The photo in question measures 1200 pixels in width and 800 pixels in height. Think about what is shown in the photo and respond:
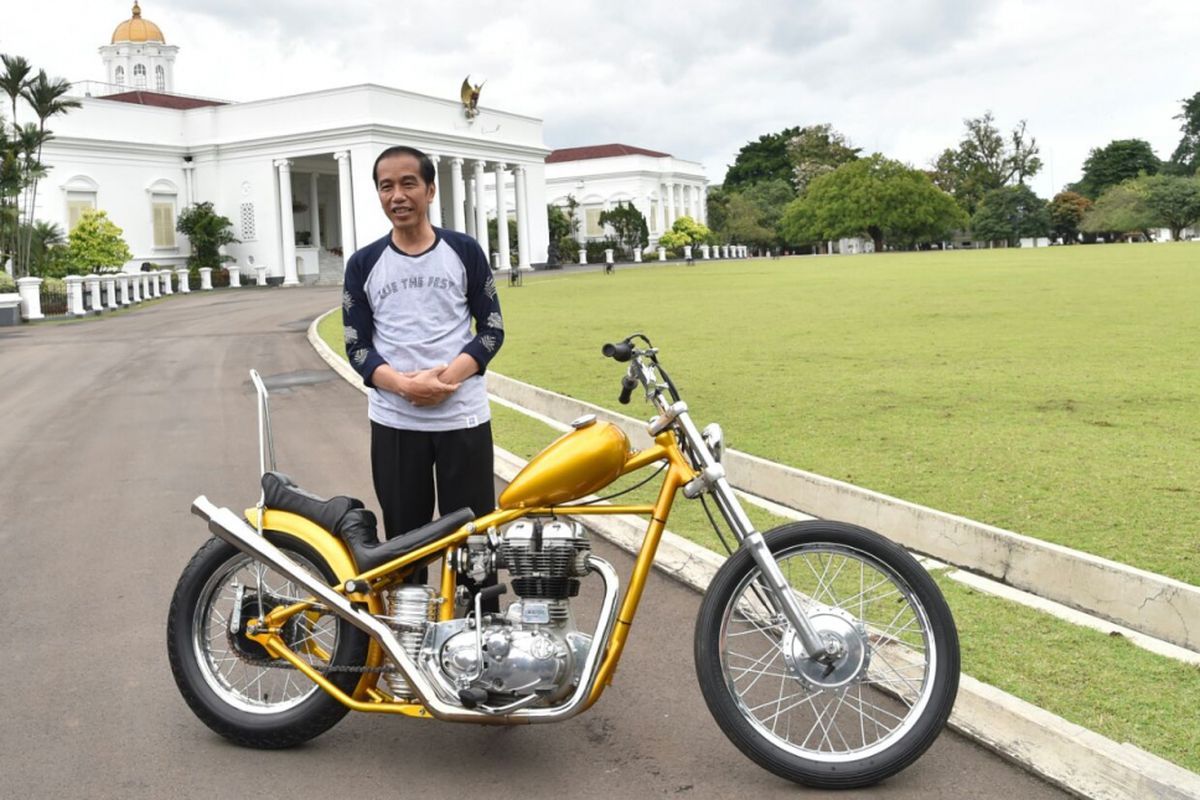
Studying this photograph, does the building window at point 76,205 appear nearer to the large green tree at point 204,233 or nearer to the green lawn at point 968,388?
the large green tree at point 204,233

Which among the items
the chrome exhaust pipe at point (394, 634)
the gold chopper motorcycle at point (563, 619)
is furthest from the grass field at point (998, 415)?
the chrome exhaust pipe at point (394, 634)

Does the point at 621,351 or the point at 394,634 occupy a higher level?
the point at 621,351

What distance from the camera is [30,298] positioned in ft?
101

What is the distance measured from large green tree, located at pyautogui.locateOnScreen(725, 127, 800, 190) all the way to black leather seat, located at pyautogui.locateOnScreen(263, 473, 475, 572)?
12104 cm

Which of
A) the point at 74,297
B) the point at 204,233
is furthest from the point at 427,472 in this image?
the point at 204,233

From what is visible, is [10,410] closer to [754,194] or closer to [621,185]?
[621,185]

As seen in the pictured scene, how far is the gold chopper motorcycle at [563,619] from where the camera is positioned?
3.82 m

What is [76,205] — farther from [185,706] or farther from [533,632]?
[533,632]

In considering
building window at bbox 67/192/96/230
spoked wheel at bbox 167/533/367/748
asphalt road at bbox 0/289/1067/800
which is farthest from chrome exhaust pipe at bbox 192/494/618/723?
building window at bbox 67/192/96/230

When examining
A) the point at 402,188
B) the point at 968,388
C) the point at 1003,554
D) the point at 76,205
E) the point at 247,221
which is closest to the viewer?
the point at 402,188

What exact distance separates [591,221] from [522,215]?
29.9 m

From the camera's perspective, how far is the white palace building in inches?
2162

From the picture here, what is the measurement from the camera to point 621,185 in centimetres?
10025

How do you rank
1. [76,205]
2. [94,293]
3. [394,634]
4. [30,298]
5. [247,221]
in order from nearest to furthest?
[394,634]
[30,298]
[94,293]
[76,205]
[247,221]
